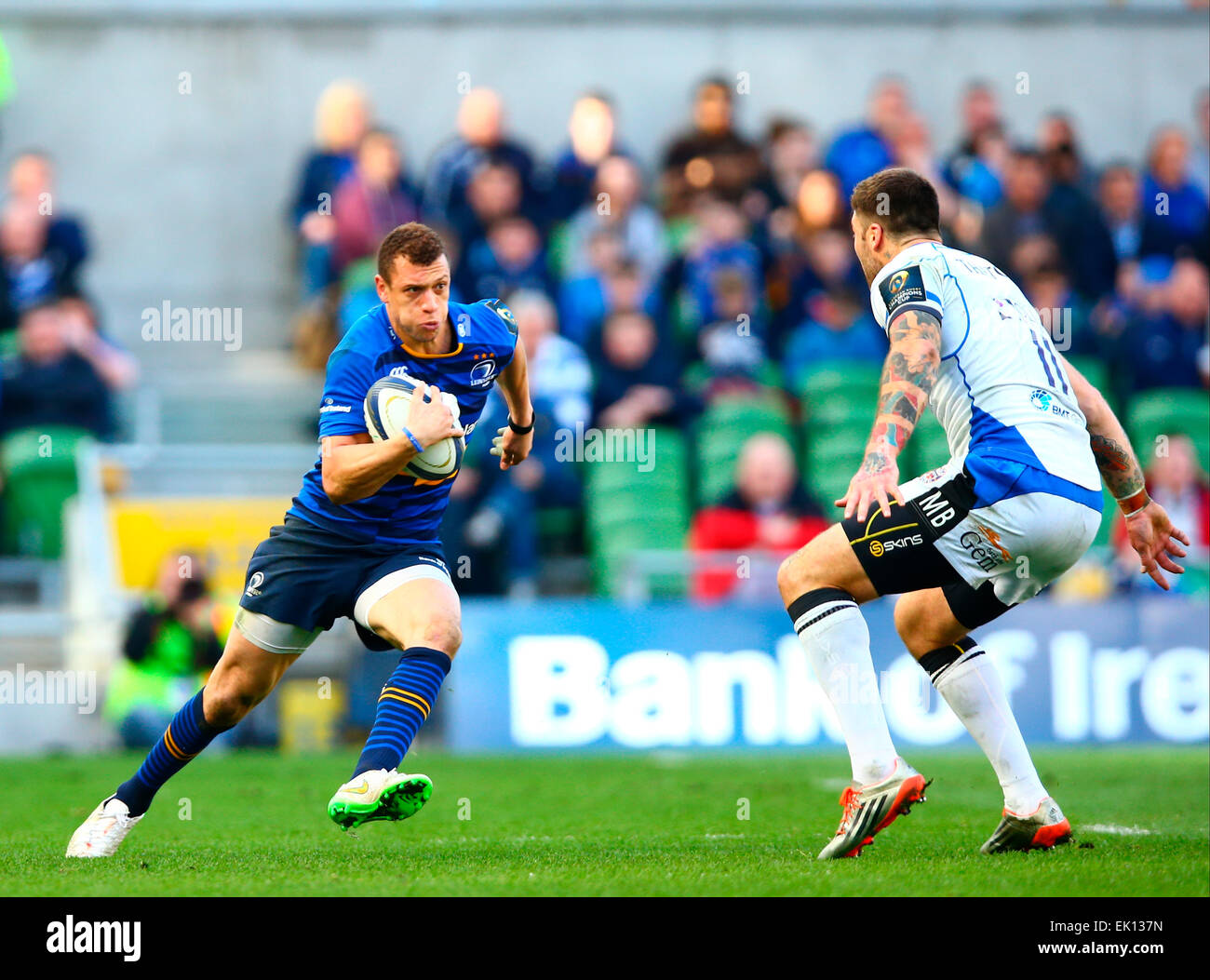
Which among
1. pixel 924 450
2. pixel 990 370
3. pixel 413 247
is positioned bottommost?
pixel 924 450

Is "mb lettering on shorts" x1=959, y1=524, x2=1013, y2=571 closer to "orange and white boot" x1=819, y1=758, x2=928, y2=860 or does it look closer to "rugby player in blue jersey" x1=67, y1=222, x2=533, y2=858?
"orange and white boot" x1=819, y1=758, x2=928, y2=860

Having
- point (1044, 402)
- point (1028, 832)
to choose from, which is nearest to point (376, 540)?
point (1044, 402)

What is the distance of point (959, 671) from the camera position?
6.15 metres

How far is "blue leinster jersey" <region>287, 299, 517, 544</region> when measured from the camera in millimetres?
6012

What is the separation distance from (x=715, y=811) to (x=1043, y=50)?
1198 cm

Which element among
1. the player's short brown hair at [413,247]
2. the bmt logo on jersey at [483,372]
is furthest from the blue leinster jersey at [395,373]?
the player's short brown hair at [413,247]

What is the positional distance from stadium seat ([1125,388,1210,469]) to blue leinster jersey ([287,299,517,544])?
→ 8.73 meters

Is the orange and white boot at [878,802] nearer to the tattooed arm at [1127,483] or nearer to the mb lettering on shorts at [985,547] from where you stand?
the mb lettering on shorts at [985,547]

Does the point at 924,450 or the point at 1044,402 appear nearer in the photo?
the point at 1044,402

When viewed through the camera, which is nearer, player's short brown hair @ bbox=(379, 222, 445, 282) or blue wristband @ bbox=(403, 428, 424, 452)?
blue wristband @ bbox=(403, 428, 424, 452)

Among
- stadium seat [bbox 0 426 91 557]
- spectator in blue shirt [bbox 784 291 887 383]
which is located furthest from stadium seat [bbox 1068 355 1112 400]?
stadium seat [bbox 0 426 91 557]

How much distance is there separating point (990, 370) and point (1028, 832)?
1669mm

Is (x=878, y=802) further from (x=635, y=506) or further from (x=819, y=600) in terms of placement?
(x=635, y=506)

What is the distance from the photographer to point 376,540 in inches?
244
